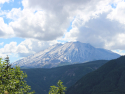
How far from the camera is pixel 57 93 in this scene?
32.2m

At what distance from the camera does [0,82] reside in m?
27.7

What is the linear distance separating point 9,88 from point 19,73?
30.8ft

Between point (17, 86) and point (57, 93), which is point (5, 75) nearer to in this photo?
point (17, 86)

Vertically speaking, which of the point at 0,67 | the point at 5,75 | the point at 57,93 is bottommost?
the point at 57,93

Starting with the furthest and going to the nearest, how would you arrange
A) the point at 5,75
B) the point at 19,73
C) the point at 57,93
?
the point at 19,73 < the point at 57,93 < the point at 5,75

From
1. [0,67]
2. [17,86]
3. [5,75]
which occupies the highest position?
[0,67]

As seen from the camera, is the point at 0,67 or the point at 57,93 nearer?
the point at 0,67

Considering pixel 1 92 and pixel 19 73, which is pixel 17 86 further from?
pixel 1 92

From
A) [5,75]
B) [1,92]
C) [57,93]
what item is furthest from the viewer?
[57,93]

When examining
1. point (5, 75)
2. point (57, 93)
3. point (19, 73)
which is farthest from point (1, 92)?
point (57, 93)

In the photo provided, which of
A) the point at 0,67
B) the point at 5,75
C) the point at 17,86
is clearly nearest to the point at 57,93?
the point at 17,86

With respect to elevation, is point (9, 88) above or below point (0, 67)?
below

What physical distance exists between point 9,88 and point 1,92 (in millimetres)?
2230

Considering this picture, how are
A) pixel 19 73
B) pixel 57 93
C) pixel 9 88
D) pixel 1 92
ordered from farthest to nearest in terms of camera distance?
pixel 19 73 → pixel 57 93 → pixel 9 88 → pixel 1 92
